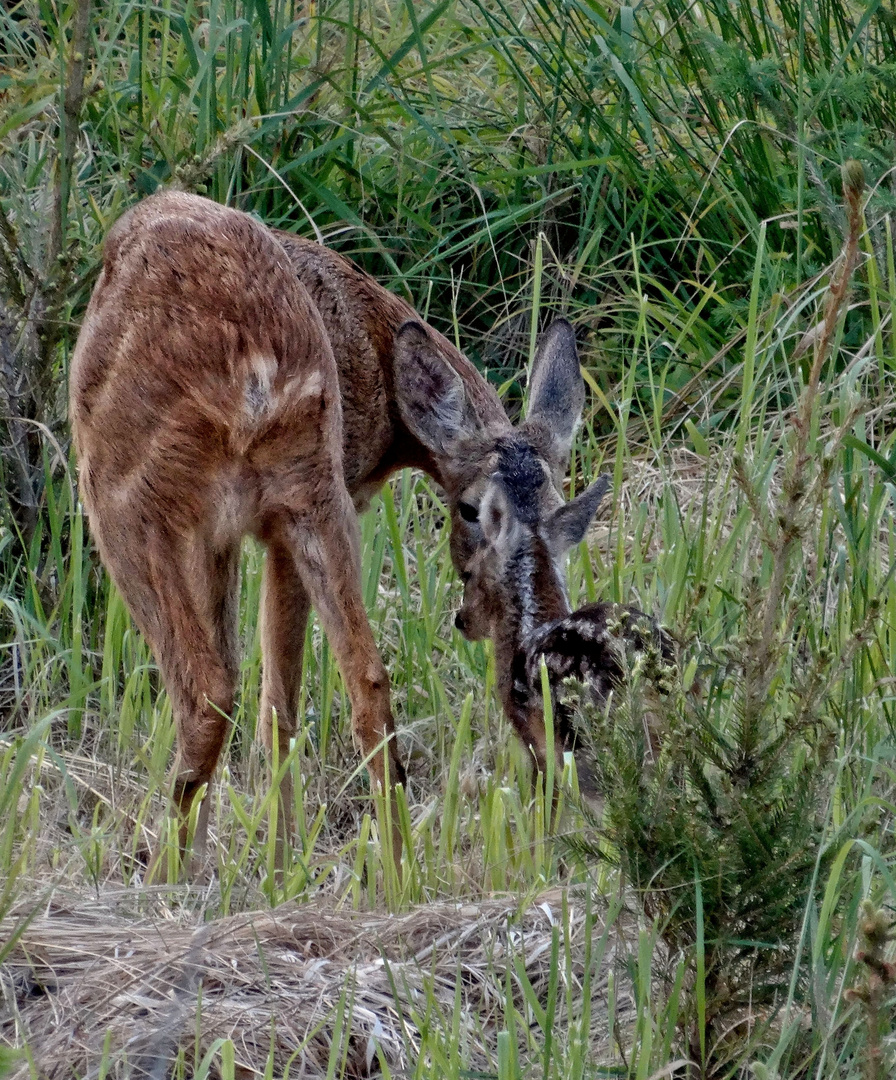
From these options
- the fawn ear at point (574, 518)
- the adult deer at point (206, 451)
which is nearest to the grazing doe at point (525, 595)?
the fawn ear at point (574, 518)

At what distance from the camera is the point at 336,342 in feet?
16.4

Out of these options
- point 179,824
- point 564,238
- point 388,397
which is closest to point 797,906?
point 179,824

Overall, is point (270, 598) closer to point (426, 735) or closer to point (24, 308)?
point (426, 735)

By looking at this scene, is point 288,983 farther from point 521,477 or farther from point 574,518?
point 521,477

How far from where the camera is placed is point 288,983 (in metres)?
3.07

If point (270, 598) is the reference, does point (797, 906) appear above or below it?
above

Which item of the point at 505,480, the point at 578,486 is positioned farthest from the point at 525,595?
the point at 578,486

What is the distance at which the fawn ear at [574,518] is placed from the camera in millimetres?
4539

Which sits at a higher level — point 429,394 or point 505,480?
point 429,394

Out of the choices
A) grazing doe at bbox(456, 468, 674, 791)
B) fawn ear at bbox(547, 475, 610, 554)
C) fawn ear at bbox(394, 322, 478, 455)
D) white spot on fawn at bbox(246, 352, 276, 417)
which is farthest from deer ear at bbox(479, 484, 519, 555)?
white spot on fawn at bbox(246, 352, 276, 417)

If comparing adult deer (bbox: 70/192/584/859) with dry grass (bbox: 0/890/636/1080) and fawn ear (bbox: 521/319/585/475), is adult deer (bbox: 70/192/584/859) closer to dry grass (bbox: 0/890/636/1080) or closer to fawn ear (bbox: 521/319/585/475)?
dry grass (bbox: 0/890/636/1080)

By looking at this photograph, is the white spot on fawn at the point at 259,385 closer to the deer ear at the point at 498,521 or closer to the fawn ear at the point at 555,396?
the deer ear at the point at 498,521

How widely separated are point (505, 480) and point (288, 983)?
201 centimetres

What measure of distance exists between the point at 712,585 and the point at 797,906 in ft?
6.02
